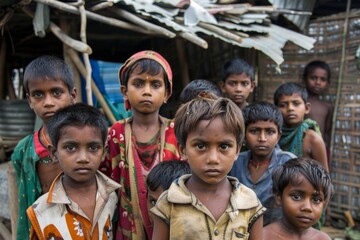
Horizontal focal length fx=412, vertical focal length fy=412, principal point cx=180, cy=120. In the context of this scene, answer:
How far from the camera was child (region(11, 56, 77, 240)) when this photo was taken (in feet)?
8.28

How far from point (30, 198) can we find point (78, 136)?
68cm

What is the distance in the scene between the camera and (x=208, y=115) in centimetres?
180

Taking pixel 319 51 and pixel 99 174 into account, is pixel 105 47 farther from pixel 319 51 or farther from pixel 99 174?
pixel 99 174

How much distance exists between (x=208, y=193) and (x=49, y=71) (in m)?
1.32

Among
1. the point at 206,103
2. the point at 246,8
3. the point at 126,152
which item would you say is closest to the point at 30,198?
the point at 126,152

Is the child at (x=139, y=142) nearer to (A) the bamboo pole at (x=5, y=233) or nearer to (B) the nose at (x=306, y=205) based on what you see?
(B) the nose at (x=306, y=205)

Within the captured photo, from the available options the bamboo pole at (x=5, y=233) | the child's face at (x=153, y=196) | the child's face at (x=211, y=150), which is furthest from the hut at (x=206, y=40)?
the child's face at (x=211, y=150)

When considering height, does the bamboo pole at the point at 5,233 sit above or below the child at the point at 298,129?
below

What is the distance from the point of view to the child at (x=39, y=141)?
2.52 m

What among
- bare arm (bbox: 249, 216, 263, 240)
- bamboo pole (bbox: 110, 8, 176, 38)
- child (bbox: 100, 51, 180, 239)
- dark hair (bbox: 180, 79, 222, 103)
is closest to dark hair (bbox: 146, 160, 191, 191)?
child (bbox: 100, 51, 180, 239)

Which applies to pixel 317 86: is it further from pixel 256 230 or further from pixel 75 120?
pixel 75 120

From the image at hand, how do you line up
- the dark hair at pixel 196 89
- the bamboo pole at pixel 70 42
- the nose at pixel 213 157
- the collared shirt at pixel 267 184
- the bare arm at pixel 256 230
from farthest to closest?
the bamboo pole at pixel 70 42
the dark hair at pixel 196 89
the collared shirt at pixel 267 184
the bare arm at pixel 256 230
the nose at pixel 213 157

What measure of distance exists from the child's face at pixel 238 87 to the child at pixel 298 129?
29 centimetres

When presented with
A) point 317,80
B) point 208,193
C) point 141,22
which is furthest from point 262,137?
point 317,80
